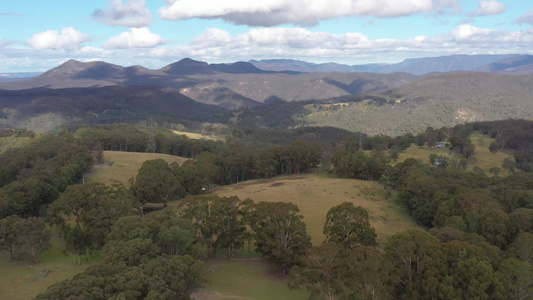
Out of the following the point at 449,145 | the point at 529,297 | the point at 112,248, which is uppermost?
Answer: the point at 112,248

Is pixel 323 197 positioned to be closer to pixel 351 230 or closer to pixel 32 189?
pixel 351 230

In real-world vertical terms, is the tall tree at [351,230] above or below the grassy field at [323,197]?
above

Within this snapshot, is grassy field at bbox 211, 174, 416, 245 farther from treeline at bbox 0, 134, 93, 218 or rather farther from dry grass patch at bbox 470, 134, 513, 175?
dry grass patch at bbox 470, 134, 513, 175

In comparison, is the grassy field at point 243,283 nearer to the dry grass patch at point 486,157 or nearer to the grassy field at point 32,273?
the grassy field at point 32,273

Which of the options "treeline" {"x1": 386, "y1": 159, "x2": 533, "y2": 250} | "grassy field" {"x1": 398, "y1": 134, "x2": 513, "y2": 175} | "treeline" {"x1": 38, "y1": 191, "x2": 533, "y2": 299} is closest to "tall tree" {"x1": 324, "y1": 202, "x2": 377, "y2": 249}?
"treeline" {"x1": 38, "y1": 191, "x2": 533, "y2": 299}

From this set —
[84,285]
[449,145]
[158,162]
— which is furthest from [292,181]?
[449,145]

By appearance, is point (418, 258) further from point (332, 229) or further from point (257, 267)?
point (257, 267)

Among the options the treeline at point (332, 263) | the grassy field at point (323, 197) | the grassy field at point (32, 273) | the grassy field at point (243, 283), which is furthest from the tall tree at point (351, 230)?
the grassy field at point (32, 273)
